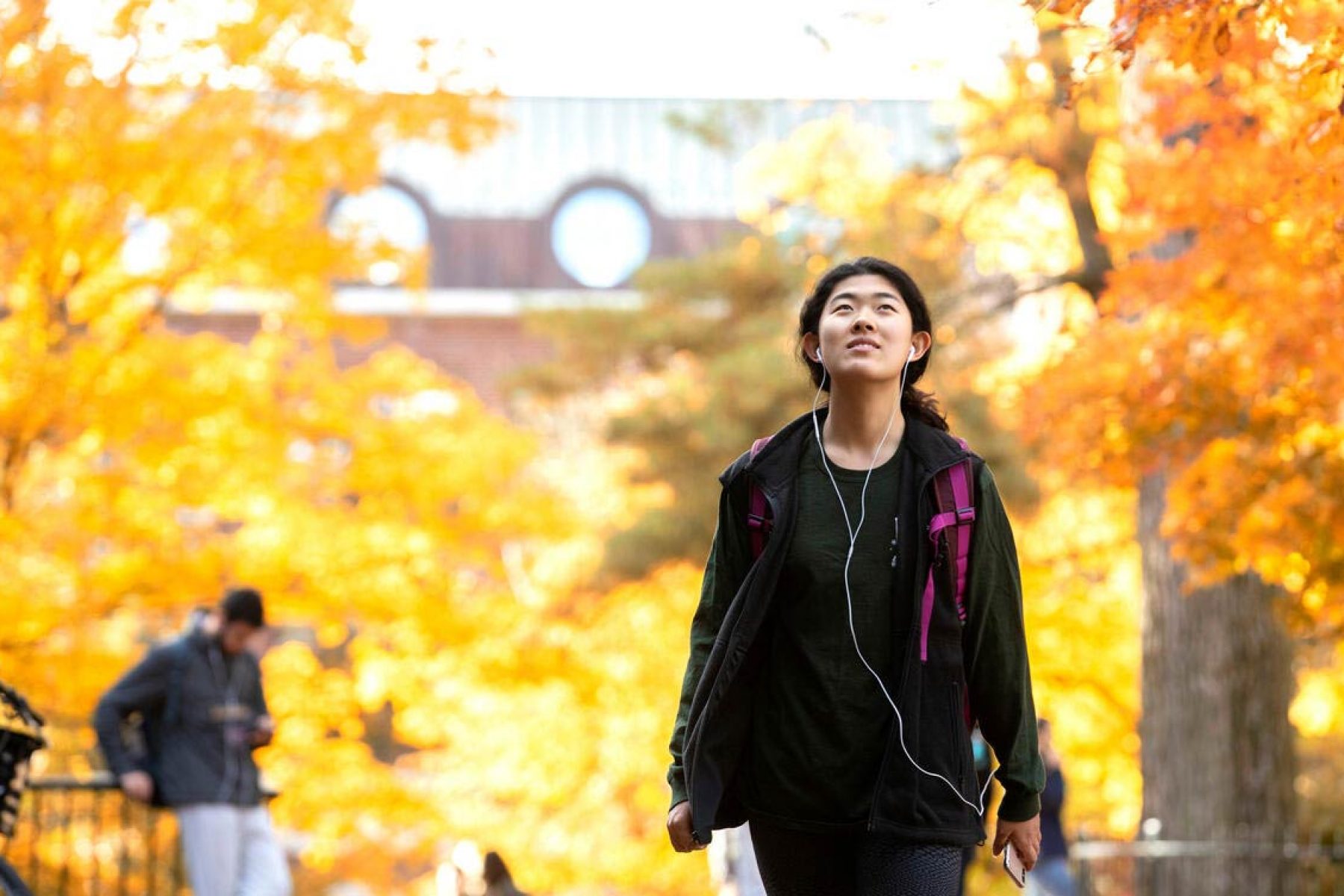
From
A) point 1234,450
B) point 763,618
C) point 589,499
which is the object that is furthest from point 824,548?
point 589,499

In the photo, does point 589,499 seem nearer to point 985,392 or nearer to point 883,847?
point 985,392

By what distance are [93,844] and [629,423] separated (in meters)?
11.1

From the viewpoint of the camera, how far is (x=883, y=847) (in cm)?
340

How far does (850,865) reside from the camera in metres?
3.53

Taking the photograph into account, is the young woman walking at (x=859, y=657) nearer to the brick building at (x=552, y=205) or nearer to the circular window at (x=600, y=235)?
the brick building at (x=552, y=205)

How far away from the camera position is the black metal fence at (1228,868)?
11.3 metres

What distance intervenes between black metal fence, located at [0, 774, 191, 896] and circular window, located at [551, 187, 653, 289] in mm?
25753

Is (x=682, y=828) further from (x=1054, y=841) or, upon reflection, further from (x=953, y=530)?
(x=1054, y=841)

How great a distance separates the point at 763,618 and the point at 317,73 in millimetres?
8981

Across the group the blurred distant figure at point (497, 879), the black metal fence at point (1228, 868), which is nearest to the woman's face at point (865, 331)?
the blurred distant figure at point (497, 879)

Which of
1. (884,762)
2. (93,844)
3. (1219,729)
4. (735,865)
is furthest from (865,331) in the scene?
(1219,729)

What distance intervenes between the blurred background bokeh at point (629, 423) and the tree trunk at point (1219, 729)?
2 centimetres

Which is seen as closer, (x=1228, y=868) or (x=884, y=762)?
(x=884, y=762)

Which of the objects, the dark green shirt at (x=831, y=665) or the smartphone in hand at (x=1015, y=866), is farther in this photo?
the smartphone in hand at (x=1015, y=866)
